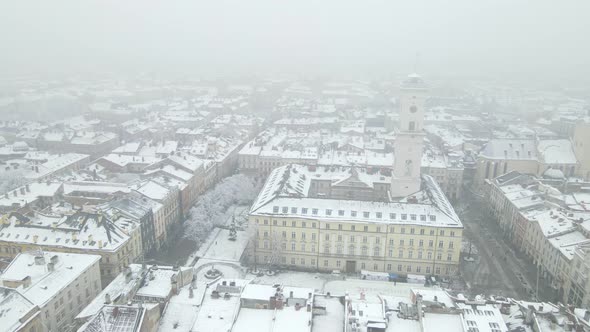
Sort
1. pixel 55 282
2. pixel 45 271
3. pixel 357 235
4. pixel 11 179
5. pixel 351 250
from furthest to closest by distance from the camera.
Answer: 1. pixel 11 179
2. pixel 351 250
3. pixel 357 235
4. pixel 45 271
5. pixel 55 282

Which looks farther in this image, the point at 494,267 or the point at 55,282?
the point at 494,267

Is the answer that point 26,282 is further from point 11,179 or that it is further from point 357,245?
point 11,179

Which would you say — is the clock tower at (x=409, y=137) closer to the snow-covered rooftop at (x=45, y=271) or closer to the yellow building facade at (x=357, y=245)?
the yellow building facade at (x=357, y=245)

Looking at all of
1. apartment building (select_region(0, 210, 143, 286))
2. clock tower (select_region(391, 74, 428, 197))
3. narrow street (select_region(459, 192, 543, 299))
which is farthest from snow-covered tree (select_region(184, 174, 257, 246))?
narrow street (select_region(459, 192, 543, 299))

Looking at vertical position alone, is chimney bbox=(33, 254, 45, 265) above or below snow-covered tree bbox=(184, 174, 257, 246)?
above

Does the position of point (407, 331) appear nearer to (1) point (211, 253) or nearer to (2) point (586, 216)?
(1) point (211, 253)

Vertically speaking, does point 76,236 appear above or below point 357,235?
above

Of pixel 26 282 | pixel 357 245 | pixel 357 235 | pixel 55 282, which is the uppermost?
pixel 26 282

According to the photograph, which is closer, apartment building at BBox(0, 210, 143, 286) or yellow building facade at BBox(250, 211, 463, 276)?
apartment building at BBox(0, 210, 143, 286)

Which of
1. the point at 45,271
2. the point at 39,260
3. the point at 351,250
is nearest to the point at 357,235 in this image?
the point at 351,250

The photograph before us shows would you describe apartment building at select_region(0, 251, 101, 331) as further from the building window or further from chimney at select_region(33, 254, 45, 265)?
the building window
